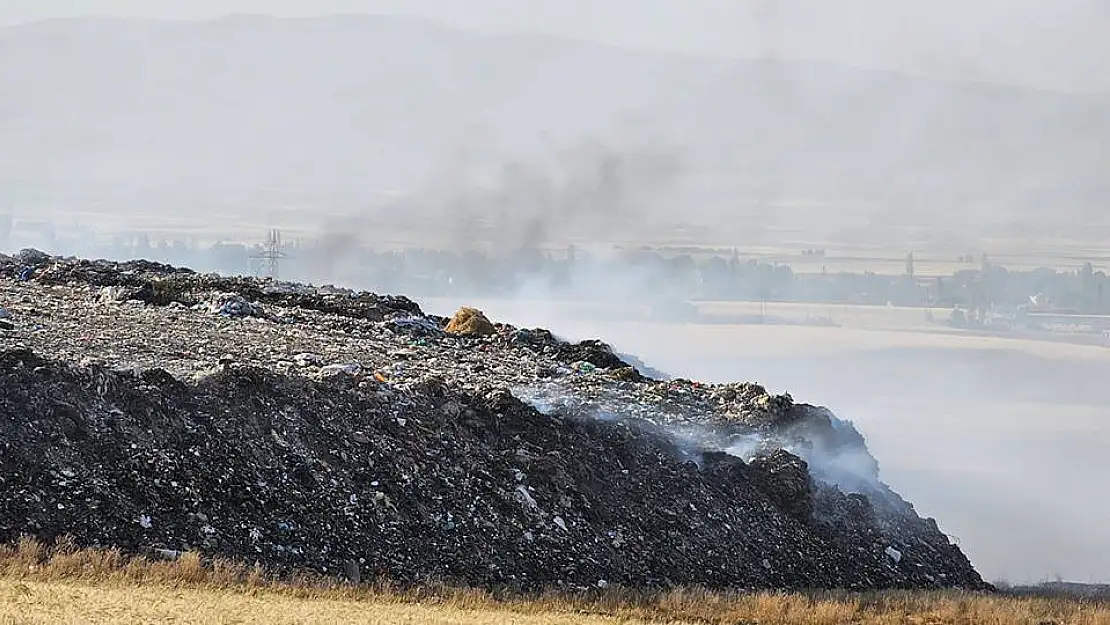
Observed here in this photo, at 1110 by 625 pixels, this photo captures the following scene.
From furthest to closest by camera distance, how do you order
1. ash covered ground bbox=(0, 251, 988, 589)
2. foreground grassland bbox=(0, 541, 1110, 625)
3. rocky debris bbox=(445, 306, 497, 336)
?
1. rocky debris bbox=(445, 306, 497, 336)
2. ash covered ground bbox=(0, 251, 988, 589)
3. foreground grassland bbox=(0, 541, 1110, 625)

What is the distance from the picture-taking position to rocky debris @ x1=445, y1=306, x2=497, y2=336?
37750mm

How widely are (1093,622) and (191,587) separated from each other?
573 inches

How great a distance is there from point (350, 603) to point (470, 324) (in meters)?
18.7

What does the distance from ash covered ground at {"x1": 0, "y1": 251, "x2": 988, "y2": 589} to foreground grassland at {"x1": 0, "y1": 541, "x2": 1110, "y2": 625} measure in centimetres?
120

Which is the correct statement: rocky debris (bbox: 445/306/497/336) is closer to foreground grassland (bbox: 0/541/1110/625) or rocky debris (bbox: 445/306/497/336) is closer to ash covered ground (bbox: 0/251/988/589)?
ash covered ground (bbox: 0/251/988/589)

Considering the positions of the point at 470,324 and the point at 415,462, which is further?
the point at 470,324

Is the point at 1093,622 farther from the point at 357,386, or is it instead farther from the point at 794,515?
the point at 357,386

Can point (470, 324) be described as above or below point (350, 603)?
above

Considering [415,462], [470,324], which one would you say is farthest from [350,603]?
[470,324]

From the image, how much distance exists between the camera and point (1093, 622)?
24.6 metres

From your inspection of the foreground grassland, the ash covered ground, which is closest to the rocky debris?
the ash covered ground

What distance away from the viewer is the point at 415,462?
1009 inches

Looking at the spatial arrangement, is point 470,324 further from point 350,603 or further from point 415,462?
point 350,603

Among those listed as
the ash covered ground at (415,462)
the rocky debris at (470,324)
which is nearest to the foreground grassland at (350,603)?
the ash covered ground at (415,462)
